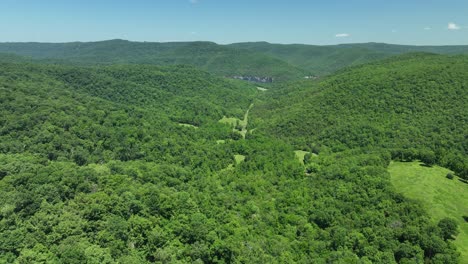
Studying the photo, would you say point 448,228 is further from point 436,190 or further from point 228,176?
point 228,176

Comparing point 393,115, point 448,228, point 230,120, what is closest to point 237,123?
point 230,120

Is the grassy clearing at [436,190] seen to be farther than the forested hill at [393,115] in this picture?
No

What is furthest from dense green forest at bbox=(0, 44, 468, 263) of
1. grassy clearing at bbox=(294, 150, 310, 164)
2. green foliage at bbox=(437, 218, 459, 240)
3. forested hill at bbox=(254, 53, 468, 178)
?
grassy clearing at bbox=(294, 150, 310, 164)

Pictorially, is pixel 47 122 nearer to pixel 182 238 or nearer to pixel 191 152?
pixel 191 152

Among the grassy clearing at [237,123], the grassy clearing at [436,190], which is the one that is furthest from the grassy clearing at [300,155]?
the grassy clearing at [237,123]

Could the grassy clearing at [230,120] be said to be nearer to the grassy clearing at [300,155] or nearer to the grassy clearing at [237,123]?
the grassy clearing at [237,123]

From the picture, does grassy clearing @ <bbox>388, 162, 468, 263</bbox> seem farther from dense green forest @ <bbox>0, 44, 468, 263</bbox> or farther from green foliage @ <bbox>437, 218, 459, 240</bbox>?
dense green forest @ <bbox>0, 44, 468, 263</bbox>
